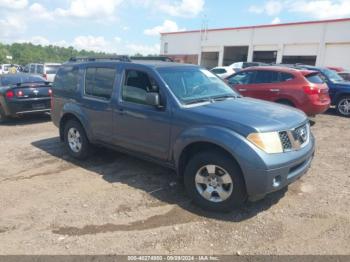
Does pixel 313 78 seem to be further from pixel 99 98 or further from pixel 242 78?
pixel 99 98

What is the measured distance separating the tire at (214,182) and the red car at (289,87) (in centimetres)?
503

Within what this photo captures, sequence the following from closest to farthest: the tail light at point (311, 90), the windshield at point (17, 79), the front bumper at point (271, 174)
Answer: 1. the front bumper at point (271, 174)
2. the tail light at point (311, 90)
3. the windshield at point (17, 79)

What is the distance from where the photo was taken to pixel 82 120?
19.0 ft

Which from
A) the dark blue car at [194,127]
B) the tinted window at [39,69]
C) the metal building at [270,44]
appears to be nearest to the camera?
the dark blue car at [194,127]

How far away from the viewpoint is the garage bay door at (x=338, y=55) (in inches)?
1128

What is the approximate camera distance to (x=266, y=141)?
3707 millimetres

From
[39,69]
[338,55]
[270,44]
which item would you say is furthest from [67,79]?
[270,44]

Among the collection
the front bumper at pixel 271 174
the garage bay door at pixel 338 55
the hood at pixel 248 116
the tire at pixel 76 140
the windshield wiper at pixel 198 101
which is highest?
the garage bay door at pixel 338 55

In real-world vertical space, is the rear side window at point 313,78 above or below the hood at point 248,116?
above

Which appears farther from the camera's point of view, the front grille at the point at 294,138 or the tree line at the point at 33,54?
the tree line at the point at 33,54

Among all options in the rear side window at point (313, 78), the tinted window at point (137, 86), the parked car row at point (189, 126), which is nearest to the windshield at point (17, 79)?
the parked car row at point (189, 126)

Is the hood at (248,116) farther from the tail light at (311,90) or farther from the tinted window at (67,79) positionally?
the tail light at (311,90)

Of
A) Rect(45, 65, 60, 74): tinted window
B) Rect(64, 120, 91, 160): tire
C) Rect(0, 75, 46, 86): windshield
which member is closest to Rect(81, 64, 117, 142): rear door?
Rect(64, 120, 91, 160): tire

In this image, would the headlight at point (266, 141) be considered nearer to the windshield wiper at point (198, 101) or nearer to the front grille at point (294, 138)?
the front grille at point (294, 138)
